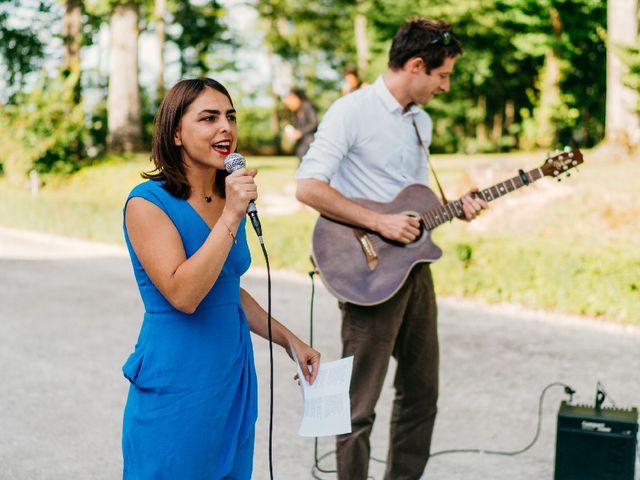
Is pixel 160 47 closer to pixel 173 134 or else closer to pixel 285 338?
pixel 285 338

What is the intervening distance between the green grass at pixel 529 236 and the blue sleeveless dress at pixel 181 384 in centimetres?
692

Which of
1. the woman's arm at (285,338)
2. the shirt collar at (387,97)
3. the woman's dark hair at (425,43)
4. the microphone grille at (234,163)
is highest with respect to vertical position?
the woman's dark hair at (425,43)

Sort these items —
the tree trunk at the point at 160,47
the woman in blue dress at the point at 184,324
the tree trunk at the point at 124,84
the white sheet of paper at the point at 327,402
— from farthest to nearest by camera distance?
the tree trunk at the point at 160,47, the tree trunk at the point at 124,84, the white sheet of paper at the point at 327,402, the woman in blue dress at the point at 184,324

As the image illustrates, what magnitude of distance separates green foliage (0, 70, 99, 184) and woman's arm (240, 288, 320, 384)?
19.2m

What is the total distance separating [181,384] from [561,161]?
2.42 metres

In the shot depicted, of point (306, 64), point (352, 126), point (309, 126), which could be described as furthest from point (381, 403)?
point (306, 64)

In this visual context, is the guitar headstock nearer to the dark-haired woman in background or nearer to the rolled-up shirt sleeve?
the rolled-up shirt sleeve

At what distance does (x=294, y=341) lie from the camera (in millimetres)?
2902

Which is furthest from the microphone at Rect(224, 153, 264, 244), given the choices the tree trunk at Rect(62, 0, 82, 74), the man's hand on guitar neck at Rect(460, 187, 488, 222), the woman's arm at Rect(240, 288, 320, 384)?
the tree trunk at Rect(62, 0, 82, 74)

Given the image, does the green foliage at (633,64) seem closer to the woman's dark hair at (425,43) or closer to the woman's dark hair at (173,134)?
the woman's dark hair at (425,43)

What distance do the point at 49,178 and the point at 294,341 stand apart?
19513 mm

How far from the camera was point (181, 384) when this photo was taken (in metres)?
2.46

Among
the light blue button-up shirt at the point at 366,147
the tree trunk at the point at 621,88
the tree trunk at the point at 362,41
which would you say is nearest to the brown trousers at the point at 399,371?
the light blue button-up shirt at the point at 366,147

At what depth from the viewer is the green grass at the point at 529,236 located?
29.2ft
